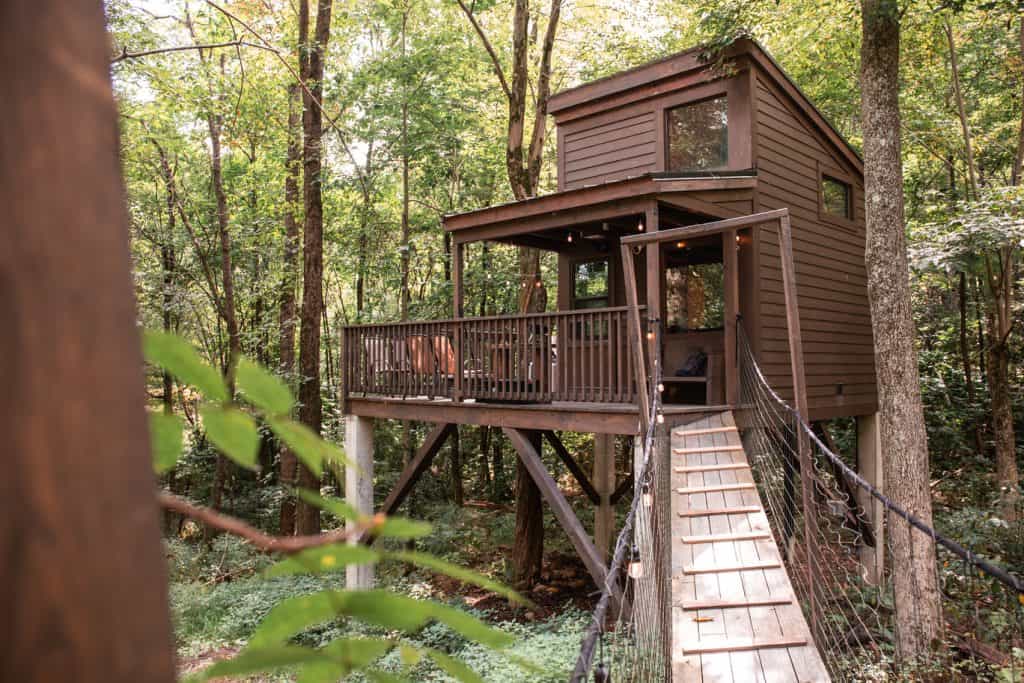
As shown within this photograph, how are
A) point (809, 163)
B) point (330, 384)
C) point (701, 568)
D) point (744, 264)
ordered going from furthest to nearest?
point (330, 384)
point (809, 163)
point (744, 264)
point (701, 568)

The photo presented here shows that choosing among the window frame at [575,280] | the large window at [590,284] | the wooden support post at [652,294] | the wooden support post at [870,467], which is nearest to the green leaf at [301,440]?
the wooden support post at [652,294]

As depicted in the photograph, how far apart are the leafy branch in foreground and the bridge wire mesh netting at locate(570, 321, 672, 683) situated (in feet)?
4.52

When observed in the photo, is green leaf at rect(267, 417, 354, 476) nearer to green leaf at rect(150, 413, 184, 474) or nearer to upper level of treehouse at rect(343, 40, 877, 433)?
green leaf at rect(150, 413, 184, 474)

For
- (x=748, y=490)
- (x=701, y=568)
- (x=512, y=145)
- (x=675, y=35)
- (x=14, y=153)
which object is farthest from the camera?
(x=675, y=35)

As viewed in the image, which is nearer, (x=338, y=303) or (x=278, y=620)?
(x=278, y=620)

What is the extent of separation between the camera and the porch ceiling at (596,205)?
7992 mm

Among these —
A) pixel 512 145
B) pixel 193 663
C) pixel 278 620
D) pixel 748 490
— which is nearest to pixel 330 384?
pixel 512 145

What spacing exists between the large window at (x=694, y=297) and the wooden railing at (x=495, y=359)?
1.37m

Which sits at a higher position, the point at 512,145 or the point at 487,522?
the point at 512,145

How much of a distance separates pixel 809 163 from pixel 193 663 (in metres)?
11.1

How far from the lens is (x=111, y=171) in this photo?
0.45 meters

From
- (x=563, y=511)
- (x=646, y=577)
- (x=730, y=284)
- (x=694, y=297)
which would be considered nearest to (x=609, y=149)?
(x=694, y=297)

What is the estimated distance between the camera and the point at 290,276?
49.8 ft

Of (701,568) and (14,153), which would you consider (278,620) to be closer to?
(14,153)
